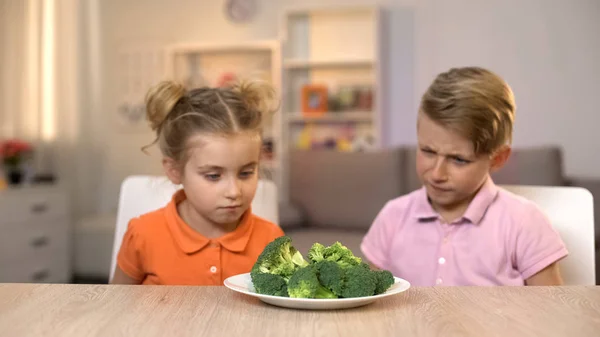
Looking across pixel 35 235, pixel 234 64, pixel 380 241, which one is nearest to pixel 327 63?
pixel 234 64

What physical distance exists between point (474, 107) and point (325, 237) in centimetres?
265

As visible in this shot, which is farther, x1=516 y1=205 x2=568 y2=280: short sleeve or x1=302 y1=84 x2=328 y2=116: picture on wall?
x1=302 y1=84 x2=328 y2=116: picture on wall

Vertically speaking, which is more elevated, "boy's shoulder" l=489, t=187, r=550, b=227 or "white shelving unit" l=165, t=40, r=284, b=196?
"white shelving unit" l=165, t=40, r=284, b=196

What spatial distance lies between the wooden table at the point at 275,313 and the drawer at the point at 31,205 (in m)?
3.59

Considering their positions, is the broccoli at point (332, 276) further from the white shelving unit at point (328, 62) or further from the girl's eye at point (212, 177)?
the white shelving unit at point (328, 62)

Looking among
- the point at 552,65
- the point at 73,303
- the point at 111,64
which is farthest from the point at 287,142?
the point at 73,303

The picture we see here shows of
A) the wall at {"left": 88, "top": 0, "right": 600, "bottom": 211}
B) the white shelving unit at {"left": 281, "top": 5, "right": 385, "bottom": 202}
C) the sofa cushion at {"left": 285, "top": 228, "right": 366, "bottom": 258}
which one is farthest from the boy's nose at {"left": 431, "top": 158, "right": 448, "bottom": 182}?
the wall at {"left": 88, "top": 0, "right": 600, "bottom": 211}

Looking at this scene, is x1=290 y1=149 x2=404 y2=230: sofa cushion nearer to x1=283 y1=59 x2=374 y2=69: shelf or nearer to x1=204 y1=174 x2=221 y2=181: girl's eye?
x1=283 y1=59 x2=374 y2=69: shelf

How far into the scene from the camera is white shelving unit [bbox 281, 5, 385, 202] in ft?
18.8

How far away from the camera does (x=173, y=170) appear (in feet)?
5.78

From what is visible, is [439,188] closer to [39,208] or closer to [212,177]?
[212,177]

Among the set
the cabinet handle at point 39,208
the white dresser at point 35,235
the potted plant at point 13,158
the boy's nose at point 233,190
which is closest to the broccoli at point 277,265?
the boy's nose at point 233,190

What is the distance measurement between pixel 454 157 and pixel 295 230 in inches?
117

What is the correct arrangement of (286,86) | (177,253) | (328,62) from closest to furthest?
(177,253)
(328,62)
(286,86)
